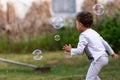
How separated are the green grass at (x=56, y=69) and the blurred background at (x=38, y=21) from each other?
50 cm

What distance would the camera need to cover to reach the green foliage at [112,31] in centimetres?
1391

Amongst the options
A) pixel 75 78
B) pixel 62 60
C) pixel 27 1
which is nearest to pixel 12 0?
pixel 27 1

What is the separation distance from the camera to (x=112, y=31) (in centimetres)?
1394

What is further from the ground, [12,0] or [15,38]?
[12,0]

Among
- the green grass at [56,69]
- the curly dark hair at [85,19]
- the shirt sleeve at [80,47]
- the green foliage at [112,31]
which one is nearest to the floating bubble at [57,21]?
the green grass at [56,69]

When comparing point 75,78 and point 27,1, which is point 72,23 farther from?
point 75,78

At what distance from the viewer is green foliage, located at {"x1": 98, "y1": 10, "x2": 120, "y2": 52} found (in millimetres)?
13906

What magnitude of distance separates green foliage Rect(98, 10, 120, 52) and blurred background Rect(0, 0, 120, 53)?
0.23 metres

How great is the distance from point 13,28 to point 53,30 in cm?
120

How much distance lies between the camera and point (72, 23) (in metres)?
14.9

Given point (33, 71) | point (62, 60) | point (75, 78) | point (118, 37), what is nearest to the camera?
point (75, 78)

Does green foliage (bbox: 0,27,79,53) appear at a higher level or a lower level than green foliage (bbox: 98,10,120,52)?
lower

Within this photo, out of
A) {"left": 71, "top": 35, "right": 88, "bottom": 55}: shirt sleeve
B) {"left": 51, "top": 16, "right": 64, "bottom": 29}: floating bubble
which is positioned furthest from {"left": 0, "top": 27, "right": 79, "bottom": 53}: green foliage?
{"left": 71, "top": 35, "right": 88, "bottom": 55}: shirt sleeve

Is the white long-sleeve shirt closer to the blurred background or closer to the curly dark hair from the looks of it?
the curly dark hair
